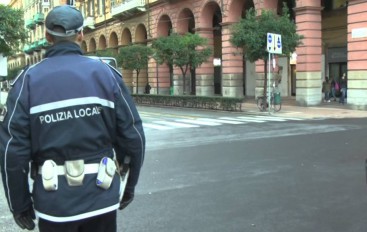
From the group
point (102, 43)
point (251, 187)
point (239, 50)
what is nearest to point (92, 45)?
point (102, 43)

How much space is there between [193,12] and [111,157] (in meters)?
38.4

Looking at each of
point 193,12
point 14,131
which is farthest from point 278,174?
point 193,12

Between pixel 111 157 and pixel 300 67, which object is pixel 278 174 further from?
pixel 300 67

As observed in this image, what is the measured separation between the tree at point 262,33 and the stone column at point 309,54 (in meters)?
2.76

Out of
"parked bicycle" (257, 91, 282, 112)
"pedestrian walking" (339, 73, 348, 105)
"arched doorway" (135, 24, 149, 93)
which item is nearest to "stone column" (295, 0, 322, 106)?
"pedestrian walking" (339, 73, 348, 105)

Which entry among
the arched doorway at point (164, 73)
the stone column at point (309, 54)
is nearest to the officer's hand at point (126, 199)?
the stone column at point (309, 54)

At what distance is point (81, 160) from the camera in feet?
9.16

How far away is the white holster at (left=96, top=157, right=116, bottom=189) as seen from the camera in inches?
111

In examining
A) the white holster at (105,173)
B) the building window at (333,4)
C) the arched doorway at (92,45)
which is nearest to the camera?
the white holster at (105,173)

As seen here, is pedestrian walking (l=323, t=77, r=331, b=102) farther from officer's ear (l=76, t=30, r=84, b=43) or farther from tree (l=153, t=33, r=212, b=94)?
officer's ear (l=76, t=30, r=84, b=43)

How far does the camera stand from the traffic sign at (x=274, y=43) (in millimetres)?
24250

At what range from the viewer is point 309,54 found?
29.2 m

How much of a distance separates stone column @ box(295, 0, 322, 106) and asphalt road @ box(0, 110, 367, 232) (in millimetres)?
15379

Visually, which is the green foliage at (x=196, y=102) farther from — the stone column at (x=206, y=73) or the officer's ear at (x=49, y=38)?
the officer's ear at (x=49, y=38)
